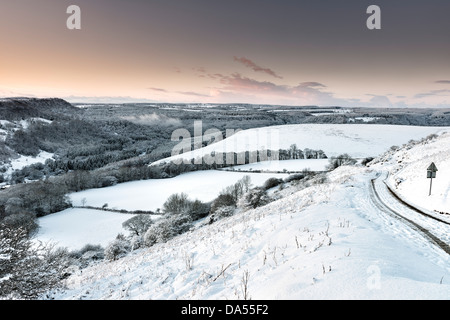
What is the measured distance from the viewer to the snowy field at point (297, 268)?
5.15 metres

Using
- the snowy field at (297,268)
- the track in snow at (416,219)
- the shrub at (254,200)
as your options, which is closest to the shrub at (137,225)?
the shrub at (254,200)

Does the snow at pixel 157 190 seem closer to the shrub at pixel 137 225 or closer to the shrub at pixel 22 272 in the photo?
the shrub at pixel 137 225

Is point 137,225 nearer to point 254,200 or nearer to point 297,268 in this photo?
point 254,200

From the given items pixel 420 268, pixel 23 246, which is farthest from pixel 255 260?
pixel 23 246

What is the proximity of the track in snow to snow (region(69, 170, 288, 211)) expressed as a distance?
45.2 metres

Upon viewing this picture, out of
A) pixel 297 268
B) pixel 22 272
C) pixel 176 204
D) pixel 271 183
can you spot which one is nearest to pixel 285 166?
pixel 271 183

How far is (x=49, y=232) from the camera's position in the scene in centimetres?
5284

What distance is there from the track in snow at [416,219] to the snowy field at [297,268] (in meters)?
0.72

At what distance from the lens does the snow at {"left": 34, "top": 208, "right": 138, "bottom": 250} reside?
46406 mm

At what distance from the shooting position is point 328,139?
4808 inches

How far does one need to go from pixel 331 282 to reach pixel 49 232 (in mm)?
65115

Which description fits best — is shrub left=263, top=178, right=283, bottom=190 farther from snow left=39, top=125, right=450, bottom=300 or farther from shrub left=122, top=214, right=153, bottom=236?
snow left=39, top=125, right=450, bottom=300

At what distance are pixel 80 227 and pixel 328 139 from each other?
114 metres
